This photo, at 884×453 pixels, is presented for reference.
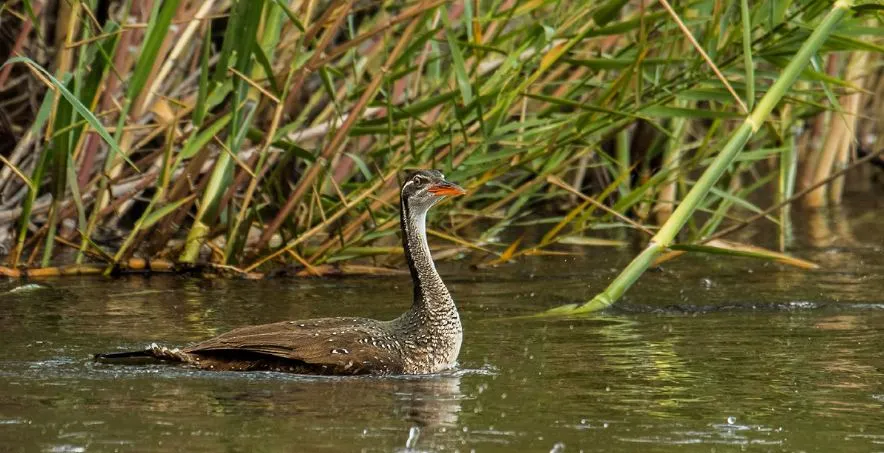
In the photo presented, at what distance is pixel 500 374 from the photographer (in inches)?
261

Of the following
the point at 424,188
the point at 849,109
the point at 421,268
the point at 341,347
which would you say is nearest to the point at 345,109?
the point at 424,188

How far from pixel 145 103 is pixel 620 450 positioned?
16.6ft

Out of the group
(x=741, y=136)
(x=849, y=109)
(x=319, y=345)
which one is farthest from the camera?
(x=849, y=109)

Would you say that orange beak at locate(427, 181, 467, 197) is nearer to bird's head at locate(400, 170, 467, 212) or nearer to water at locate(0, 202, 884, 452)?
bird's head at locate(400, 170, 467, 212)

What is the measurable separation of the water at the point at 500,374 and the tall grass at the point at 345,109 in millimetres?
365

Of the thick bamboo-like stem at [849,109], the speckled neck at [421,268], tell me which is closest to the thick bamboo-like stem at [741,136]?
the speckled neck at [421,268]

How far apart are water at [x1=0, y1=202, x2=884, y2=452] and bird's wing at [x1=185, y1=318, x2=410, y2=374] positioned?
96mm

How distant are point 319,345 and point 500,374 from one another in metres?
0.73

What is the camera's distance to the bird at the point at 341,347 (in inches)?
257

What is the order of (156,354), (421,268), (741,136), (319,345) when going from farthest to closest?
(421,268) < (741,136) < (319,345) < (156,354)

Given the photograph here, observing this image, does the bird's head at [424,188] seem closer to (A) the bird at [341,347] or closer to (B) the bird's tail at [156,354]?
(A) the bird at [341,347]

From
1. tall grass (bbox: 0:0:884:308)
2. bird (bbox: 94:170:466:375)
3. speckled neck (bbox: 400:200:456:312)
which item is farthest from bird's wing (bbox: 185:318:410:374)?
tall grass (bbox: 0:0:884:308)

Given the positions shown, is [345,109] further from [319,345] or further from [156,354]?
[156,354]

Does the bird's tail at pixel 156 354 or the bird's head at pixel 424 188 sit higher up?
Answer: the bird's head at pixel 424 188
